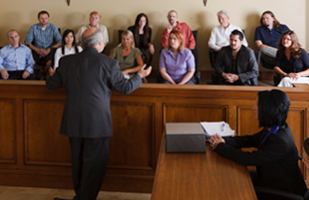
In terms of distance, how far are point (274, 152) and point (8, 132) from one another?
2.29m

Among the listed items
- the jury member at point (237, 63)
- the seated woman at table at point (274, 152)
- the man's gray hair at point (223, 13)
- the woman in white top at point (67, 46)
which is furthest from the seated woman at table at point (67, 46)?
the seated woman at table at point (274, 152)

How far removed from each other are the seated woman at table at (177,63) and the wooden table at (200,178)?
255 cm

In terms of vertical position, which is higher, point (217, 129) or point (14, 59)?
point (14, 59)

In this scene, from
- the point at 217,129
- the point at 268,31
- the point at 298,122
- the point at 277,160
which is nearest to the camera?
the point at 277,160

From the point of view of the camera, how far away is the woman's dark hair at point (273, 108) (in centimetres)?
197

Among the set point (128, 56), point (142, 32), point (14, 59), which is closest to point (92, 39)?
point (128, 56)

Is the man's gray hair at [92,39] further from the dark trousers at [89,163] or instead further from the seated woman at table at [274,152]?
the seated woman at table at [274,152]

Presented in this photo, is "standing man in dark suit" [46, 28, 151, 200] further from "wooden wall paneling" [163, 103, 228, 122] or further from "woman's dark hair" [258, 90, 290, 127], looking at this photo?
"woman's dark hair" [258, 90, 290, 127]

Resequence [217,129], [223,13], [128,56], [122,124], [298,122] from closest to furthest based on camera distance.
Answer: [217,129], [298,122], [122,124], [128,56], [223,13]

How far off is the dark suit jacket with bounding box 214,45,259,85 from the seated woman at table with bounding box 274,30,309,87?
16.2 inches

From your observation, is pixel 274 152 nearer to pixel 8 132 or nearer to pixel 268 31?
pixel 8 132

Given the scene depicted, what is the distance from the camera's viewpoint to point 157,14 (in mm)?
6926

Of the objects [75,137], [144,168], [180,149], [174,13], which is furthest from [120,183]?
[174,13]

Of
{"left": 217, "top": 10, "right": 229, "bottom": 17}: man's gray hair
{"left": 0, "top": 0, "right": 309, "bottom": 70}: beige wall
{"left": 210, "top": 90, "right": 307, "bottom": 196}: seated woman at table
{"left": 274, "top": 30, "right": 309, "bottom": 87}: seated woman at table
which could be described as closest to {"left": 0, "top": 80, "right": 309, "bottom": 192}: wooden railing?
{"left": 210, "top": 90, "right": 307, "bottom": 196}: seated woman at table
